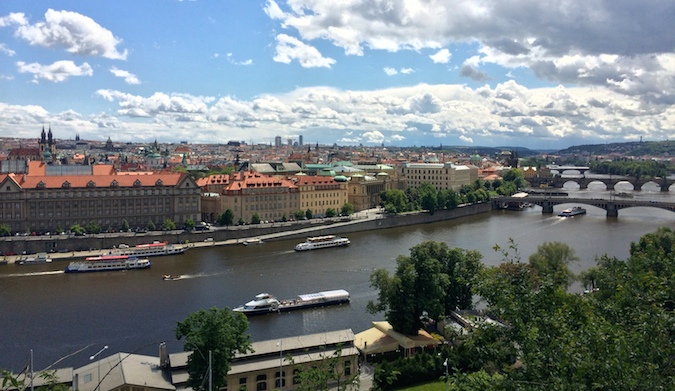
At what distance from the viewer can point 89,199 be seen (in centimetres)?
4900

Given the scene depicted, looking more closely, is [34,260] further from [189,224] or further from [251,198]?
[251,198]

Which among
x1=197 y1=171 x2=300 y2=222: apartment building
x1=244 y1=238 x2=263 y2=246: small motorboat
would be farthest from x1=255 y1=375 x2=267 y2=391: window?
x1=197 y1=171 x2=300 y2=222: apartment building

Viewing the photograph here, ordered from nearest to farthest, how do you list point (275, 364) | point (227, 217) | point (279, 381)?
point (279, 381)
point (275, 364)
point (227, 217)

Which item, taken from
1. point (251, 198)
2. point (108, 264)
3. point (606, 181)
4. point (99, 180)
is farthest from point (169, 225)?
point (606, 181)

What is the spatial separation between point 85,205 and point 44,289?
55.9 feet

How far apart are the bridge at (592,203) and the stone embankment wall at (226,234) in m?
14.6

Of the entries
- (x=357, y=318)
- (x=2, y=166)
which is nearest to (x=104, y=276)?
(x=357, y=318)

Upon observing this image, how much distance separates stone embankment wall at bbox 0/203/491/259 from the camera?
43.5m

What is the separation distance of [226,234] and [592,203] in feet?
148

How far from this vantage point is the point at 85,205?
160 feet

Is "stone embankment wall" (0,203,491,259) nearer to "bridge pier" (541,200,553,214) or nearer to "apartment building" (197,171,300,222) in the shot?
"apartment building" (197,171,300,222)

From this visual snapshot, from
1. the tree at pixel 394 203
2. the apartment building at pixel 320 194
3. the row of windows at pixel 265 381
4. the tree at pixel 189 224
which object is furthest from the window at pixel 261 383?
the tree at pixel 394 203

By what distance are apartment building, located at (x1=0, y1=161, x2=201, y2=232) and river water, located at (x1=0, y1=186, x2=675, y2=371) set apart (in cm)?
821

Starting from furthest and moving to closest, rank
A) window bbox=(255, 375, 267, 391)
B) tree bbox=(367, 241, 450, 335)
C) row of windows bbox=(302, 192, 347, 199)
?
row of windows bbox=(302, 192, 347, 199), tree bbox=(367, 241, 450, 335), window bbox=(255, 375, 267, 391)
